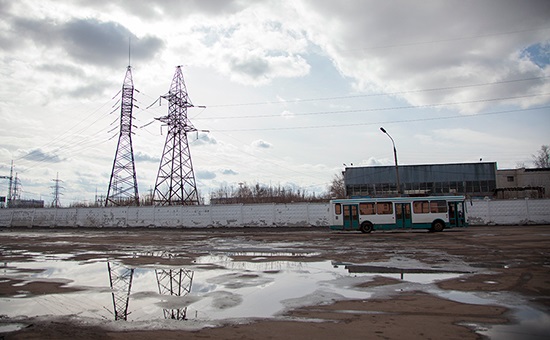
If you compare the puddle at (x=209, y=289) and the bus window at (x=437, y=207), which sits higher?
the bus window at (x=437, y=207)

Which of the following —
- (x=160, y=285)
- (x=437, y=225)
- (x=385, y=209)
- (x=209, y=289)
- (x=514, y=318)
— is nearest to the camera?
(x=514, y=318)

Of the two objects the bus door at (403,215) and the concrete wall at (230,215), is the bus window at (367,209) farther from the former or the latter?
the concrete wall at (230,215)

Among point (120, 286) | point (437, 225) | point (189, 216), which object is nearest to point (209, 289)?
point (120, 286)

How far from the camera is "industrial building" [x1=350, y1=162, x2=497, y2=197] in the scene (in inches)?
2827

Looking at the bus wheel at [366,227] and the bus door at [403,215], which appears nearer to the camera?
the bus door at [403,215]

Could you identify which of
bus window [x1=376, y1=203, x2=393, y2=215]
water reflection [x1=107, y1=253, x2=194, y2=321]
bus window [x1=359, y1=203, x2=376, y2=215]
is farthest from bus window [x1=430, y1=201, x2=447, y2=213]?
water reflection [x1=107, y1=253, x2=194, y2=321]

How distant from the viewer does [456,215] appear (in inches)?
1198

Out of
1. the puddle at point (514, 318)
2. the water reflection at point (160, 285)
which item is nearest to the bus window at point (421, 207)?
the water reflection at point (160, 285)

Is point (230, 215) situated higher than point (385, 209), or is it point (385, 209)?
point (385, 209)

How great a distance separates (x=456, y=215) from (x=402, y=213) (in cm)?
436

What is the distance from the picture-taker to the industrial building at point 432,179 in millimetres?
71812

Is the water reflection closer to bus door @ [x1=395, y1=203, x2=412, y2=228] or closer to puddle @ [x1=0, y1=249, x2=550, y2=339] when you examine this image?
puddle @ [x1=0, y1=249, x2=550, y2=339]

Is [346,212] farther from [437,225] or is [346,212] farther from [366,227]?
[437,225]

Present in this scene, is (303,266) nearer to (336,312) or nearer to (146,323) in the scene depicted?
(336,312)
